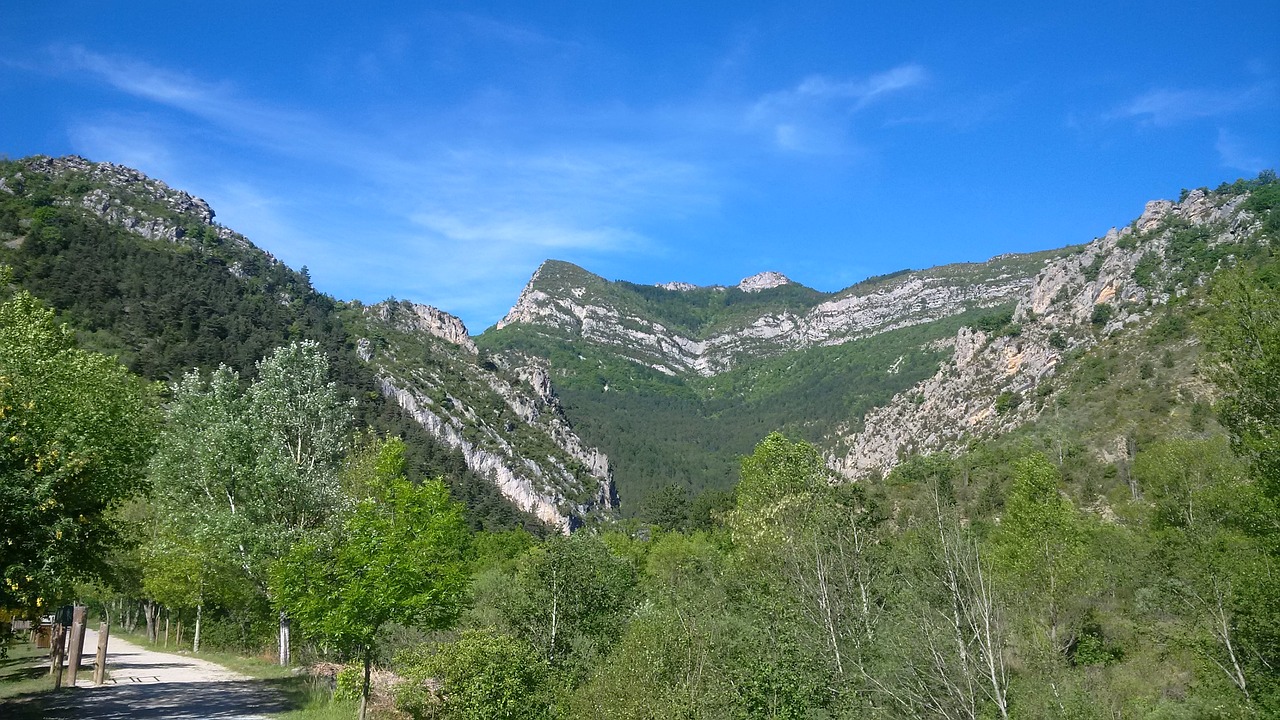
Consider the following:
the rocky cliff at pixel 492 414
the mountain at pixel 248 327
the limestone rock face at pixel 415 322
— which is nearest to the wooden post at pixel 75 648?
the mountain at pixel 248 327

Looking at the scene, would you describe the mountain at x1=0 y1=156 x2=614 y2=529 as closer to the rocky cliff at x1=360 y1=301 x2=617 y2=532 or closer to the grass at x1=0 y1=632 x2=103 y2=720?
the rocky cliff at x1=360 y1=301 x2=617 y2=532

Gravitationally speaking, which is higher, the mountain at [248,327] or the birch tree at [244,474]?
the mountain at [248,327]

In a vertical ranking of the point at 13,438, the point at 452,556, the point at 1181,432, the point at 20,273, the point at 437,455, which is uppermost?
the point at 20,273

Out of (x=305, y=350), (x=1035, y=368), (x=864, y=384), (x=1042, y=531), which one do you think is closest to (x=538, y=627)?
(x=305, y=350)

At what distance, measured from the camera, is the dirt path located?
1553 centimetres

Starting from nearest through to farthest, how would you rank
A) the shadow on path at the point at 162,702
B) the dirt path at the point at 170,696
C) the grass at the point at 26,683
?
1. the grass at the point at 26,683
2. the shadow on path at the point at 162,702
3. the dirt path at the point at 170,696

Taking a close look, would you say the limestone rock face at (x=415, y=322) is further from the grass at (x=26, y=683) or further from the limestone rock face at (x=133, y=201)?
the grass at (x=26, y=683)

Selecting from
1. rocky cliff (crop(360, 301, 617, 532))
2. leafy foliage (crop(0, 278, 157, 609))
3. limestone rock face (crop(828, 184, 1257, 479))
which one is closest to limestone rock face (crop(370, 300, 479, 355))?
rocky cliff (crop(360, 301, 617, 532))

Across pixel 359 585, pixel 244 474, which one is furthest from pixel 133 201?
pixel 359 585

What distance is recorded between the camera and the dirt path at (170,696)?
15.5 meters

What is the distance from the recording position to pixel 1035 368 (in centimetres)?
8756

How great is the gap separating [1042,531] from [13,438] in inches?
1389

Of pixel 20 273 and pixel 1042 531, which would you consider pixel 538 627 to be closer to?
pixel 1042 531

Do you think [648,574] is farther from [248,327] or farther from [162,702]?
[248,327]
